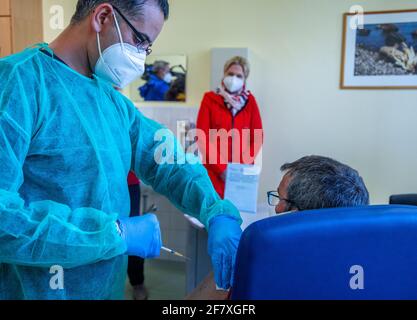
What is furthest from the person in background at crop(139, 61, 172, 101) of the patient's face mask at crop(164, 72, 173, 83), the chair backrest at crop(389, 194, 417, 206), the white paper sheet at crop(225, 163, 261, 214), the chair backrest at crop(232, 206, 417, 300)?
the chair backrest at crop(232, 206, 417, 300)

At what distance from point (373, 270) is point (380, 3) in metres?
3.03

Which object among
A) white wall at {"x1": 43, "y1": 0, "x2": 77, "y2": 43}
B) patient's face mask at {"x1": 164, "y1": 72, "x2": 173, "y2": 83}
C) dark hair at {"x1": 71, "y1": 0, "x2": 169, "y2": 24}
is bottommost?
dark hair at {"x1": 71, "y1": 0, "x2": 169, "y2": 24}

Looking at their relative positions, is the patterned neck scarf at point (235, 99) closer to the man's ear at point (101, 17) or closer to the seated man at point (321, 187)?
the seated man at point (321, 187)

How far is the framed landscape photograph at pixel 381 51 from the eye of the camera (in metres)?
3.12

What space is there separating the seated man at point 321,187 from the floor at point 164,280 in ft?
6.26

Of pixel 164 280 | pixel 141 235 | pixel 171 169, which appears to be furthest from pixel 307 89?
pixel 141 235

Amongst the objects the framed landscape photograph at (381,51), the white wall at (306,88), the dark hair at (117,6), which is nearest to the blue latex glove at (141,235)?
the dark hair at (117,6)

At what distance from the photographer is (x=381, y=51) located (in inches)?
125

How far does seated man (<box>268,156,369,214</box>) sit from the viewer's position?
1067mm

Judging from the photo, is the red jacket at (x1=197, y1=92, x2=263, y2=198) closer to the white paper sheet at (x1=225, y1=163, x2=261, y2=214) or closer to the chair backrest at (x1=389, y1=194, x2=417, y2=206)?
the white paper sheet at (x1=225, y1=163, x2=261, y2=214)

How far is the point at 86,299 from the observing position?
1.05 metres

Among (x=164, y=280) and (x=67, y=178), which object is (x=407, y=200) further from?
(x=164, y=280)

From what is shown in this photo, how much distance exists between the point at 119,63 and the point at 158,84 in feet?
8.54

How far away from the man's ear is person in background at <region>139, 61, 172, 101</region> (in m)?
2.63
